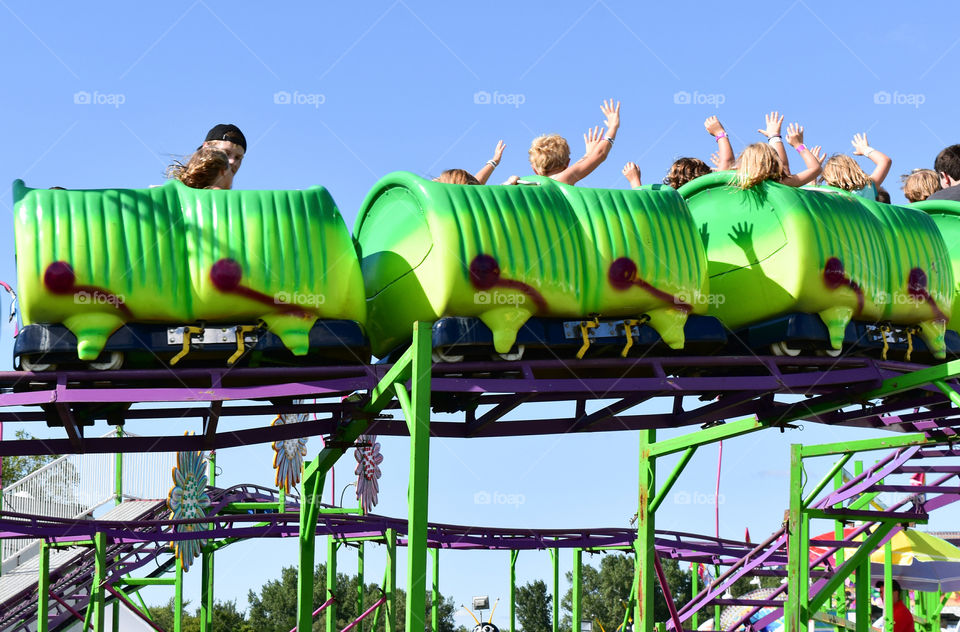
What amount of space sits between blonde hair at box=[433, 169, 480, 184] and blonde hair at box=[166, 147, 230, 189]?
4.55 ft

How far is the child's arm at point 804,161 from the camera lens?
8570 mm

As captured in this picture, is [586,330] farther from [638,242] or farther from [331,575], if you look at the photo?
[331,575]

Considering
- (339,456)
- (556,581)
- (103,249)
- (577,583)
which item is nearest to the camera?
(103,249)

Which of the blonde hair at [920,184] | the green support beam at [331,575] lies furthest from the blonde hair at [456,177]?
the green support beam at [331,575]

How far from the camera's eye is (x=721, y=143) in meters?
8.70

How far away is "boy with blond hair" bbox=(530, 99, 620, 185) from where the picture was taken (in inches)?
317

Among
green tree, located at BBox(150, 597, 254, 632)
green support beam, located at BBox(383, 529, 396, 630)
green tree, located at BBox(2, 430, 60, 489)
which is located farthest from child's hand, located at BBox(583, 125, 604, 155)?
green tree, located at BBox(2, 430, 60, 489)

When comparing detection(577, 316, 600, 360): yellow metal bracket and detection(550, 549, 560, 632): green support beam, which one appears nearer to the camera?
detection(577, 316, 600, 360): yellow metal bracket

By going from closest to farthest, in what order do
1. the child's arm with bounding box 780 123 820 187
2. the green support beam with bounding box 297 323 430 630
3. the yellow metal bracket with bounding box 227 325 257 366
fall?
the green support beam with bounding box 297 323 430 630, the yellow metal bracket with bounding box 227 325 257 366, the child's arm with bounding box 780 123 820 187

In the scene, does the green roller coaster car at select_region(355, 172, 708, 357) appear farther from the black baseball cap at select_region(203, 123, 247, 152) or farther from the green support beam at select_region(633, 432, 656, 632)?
the green support beam at select_region(633, 432, 656, 632)

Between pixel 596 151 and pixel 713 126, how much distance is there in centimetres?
108

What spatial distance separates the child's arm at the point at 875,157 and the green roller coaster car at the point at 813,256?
70 cm

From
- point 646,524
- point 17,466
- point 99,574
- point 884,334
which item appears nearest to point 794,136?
point 884,334

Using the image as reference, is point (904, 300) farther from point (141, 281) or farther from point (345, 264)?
point (141, 281)
